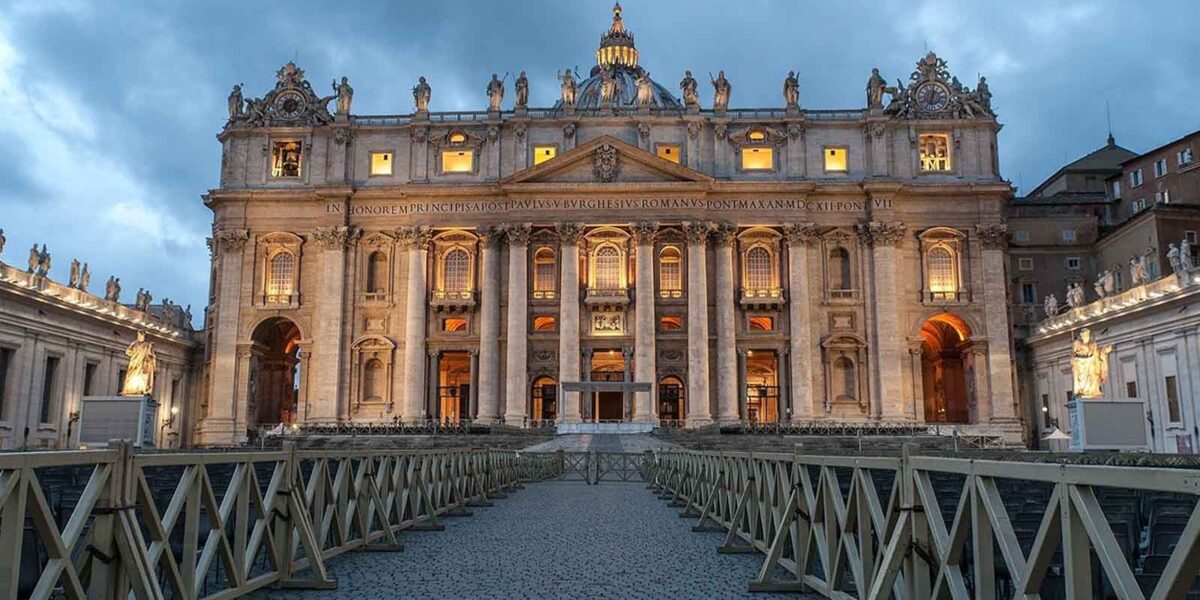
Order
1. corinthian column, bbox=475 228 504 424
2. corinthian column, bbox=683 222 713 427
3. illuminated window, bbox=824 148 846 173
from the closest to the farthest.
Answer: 1. corinthian column, bbox=683 222 713 427
2. corinthian column, bbox=475 228 504 424
3. illuminated window, bbox=824 148 846 173

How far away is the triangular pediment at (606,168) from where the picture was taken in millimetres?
56812

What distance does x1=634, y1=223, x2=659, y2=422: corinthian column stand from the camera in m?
55.4

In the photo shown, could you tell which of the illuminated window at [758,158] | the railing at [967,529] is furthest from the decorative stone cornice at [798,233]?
the railing at [967,529]

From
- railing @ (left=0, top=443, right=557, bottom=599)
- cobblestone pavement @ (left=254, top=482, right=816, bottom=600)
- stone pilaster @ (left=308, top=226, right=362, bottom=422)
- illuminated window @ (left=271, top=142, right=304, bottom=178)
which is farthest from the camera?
illuminated window @ (left=271, top=142, right=304, bottom=178)

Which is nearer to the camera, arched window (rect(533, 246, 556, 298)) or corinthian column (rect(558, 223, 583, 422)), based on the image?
corinthian column (rect(558, 223, 583, 422))

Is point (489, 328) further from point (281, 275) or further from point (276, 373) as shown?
point (276, 373)

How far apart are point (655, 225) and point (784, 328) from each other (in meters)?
9.89

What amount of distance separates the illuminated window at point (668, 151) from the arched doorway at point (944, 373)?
19.0 metres

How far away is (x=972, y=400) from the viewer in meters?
56.8

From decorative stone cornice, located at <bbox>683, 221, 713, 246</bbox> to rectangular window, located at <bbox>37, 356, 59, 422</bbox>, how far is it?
3368 centimetres

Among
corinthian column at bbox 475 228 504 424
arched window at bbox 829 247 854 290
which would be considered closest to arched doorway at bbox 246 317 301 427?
corinthian column at bbox 475 228 504 424

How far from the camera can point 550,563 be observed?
1127cm

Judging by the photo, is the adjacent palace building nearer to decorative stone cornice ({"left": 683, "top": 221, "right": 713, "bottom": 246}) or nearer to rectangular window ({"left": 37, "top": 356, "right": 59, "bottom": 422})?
decorative stone cornice ({"left": 683, "top": 221, "right": 713, "bottom": 246})

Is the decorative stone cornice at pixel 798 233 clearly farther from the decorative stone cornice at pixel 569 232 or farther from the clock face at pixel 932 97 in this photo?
the decorative stone cornice at pixel 569 232
